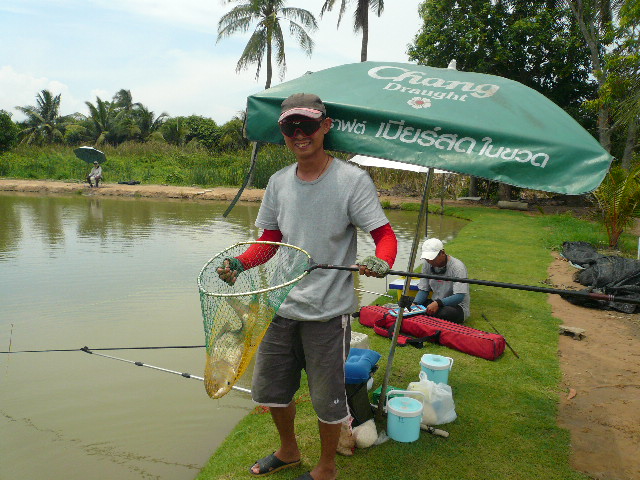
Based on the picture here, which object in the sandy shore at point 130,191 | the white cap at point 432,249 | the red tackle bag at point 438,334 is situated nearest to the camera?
the red tackle bag at point 438,334

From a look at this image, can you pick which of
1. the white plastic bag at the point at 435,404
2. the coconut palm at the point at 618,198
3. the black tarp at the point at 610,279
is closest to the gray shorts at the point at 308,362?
the white plastic bag at the point at 435,404

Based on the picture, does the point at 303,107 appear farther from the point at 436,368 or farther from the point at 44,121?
the point at 44,121

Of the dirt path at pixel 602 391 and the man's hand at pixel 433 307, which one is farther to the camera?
the man's hand at pixel 433 307

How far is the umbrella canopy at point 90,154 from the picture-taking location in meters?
25.5

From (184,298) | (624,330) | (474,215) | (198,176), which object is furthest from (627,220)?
(198,176)

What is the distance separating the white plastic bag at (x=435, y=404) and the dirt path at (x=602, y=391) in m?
0.80

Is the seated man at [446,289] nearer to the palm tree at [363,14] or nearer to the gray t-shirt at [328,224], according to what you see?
the gray t-shirt at [328,224]

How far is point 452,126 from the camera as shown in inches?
93.7

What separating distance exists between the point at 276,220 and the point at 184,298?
186 inches

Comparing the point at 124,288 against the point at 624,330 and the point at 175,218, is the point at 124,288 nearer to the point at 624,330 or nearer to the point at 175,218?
the point at 624,330

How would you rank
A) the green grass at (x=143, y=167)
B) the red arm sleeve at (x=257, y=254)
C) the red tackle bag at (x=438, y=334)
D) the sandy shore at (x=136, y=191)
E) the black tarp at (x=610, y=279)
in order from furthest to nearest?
the green grass at (x=143, y=167) < the sandy shore at (x=136, y=191) < the black tarp at (x=610, y=279) < the red tackle bag at (x=438, y=334) < the red arm sleeve at (x=257, y=254)

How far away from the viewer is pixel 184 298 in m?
6.86

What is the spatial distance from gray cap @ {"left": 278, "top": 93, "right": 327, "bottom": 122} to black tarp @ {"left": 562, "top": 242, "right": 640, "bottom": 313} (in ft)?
16.4

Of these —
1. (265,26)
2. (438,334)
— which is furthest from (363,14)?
(438,334)
